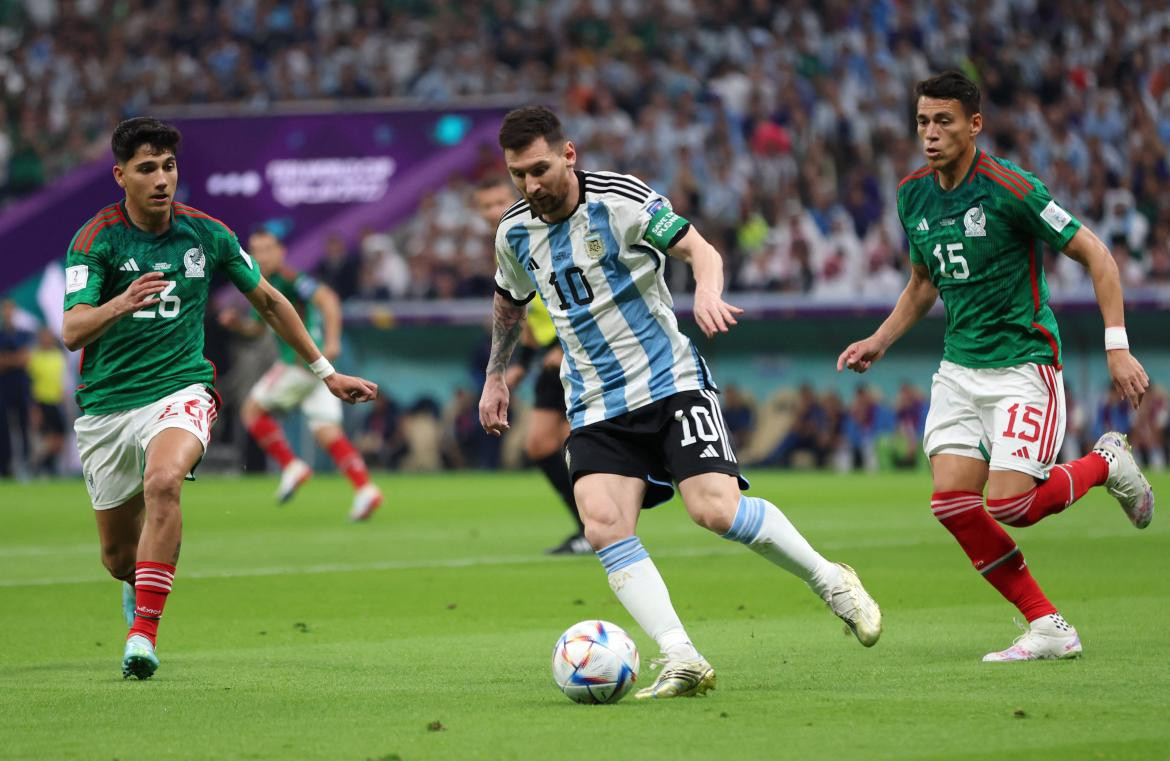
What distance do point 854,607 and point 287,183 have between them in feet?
73.6

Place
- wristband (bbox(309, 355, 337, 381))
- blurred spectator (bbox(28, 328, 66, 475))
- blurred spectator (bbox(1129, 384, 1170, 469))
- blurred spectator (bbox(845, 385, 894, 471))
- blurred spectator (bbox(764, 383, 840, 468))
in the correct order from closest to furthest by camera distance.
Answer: wristband (bbox(309, 355, 337, 381)) < blurred spectator (bbox(1129, 384, 1170, 469)) < blurred spectator (bbox(845, 385, 894, 471)) < blurred spectator (bbox(764, 383, 840, 468)) < blurred spectator (bbox(28, 328, 66, 475))

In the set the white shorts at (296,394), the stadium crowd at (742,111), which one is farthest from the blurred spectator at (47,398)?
the white shorts at (296,394)

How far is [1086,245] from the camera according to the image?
757 cm

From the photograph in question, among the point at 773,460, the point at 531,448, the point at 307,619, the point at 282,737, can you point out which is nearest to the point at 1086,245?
the point at 282,737

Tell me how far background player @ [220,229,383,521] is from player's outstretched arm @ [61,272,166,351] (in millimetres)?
8675

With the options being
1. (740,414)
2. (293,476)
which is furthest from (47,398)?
(740,414)

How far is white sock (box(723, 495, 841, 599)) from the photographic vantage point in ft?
23.0

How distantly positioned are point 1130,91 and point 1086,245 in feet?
64.9

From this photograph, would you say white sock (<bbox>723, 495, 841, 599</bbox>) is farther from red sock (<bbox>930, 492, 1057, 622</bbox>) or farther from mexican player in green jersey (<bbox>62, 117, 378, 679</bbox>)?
mexican player in green jersey (<bbox>62, 117, 378, 679</bbox>)

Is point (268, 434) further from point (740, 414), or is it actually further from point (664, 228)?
point (664, 228)

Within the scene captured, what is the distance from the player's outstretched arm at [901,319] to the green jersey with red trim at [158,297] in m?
2.73

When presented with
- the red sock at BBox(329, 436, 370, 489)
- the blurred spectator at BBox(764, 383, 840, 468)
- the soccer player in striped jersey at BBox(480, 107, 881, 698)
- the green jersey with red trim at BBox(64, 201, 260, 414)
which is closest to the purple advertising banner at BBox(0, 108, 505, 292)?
the blurred spectator at BBox(764, 383, 840, 468)

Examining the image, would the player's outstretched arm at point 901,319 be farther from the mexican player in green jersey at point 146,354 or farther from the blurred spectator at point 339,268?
the blurred spectator at point 339,268

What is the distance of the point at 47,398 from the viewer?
91.1ft
